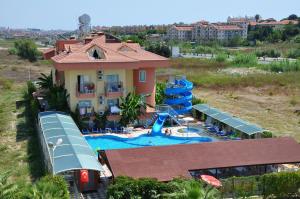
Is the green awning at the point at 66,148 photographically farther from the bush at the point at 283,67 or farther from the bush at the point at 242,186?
the bush at the point at 283,67

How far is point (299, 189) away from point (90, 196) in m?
10.3

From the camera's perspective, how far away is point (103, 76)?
34.8m

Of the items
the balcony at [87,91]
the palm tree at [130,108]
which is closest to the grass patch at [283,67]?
the palm tree at [130,108]

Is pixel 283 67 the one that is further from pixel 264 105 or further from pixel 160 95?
pixel 160 95

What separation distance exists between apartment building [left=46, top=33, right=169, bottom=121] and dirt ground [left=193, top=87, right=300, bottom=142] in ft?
35.5

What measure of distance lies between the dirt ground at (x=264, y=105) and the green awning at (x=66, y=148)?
16940mm

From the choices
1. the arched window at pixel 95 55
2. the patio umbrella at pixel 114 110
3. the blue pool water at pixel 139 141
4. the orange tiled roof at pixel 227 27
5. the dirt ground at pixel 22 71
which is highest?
the orange tiled roof at pixel 227 27

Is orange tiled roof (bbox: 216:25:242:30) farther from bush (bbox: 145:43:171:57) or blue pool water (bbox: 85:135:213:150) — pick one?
blue pool water (bbox: 85:135:213:150)

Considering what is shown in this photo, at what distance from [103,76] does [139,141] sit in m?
6.63

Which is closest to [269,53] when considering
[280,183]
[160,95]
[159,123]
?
[160,95]

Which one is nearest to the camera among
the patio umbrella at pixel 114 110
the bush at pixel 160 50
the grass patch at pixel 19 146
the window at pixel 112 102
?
the grass patch at pixel 19 146

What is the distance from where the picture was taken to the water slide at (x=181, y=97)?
38.5 meters

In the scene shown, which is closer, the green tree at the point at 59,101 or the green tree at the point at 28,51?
the green tree at the point at 59,101

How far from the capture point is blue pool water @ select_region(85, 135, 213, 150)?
1228 inches
